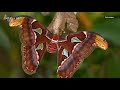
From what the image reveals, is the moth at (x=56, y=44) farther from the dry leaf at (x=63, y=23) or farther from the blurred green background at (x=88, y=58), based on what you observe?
the blurred green background at (x=88, y=58)

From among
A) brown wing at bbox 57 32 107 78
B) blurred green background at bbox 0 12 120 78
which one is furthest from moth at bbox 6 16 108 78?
blurred green background at bbox 0 12 120 78

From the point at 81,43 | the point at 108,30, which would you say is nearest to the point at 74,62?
the point at 81,43

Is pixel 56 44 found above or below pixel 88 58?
above

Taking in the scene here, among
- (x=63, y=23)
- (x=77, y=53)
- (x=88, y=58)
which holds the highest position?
(x=63, y=23)

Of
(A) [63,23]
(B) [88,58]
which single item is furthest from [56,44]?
(B) [88,58]

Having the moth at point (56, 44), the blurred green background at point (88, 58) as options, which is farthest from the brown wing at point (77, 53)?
the blurred green background at point (88, 58)

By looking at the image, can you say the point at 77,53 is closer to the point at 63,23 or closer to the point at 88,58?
the point at 63,23
